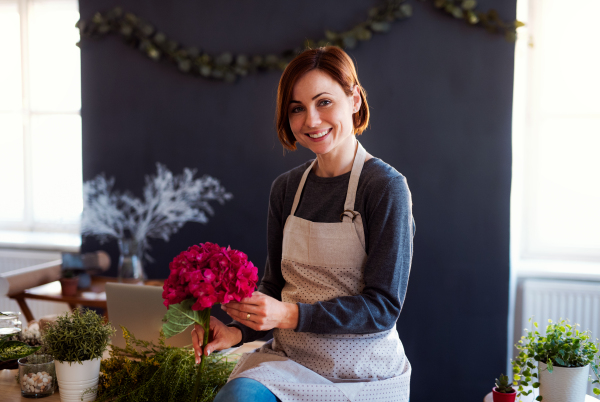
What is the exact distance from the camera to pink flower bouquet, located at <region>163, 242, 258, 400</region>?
3.67ft

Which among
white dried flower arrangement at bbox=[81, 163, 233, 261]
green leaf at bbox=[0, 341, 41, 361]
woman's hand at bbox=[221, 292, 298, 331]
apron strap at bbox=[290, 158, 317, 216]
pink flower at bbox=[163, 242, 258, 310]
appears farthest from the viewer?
white dried flower arrangement at bbox=[81, 163, 233, 261]

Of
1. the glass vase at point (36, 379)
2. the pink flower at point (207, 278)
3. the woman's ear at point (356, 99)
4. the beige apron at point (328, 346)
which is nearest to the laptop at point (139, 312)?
the glass vase at point (36, 379)

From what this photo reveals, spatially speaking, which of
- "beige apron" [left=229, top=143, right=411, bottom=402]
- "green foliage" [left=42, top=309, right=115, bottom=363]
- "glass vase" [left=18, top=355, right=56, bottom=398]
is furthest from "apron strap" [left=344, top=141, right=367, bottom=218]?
"glass vase" [left=18, top=355, right=56, bottom=398]

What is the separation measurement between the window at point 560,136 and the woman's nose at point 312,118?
6.60ft

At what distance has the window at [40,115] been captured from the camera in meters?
4.20

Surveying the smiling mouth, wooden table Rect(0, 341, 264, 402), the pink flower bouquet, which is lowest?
wooden table Rect(0, 341, 264, 402)

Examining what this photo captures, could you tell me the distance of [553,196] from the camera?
3.21 meters

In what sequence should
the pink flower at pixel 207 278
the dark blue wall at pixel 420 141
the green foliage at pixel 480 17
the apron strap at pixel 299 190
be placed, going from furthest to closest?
the dark blue wall at pixel 420 141, the green foliage at pixel 480 17, the apron strap at pixel 299 190, the pink flower at pixel 207 278

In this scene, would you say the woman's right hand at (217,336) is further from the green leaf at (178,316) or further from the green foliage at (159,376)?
the green leaf at (178,316)

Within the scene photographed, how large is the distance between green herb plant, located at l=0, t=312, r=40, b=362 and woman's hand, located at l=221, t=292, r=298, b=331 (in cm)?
68

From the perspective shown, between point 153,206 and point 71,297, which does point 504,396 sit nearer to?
point 71,297

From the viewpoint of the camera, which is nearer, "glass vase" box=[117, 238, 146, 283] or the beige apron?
the beige apron

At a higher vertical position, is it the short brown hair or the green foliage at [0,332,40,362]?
the short brown hair

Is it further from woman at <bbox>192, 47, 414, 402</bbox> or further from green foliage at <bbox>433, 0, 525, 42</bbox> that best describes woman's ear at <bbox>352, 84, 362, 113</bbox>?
green foliage at <bbox>433, 0, 525, 42</bbox>
